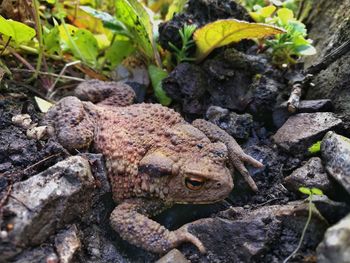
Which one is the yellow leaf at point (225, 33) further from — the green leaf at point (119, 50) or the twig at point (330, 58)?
the green leaf at point (119, 50)

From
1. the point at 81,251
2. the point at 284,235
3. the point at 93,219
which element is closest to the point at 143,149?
the point at 93,219

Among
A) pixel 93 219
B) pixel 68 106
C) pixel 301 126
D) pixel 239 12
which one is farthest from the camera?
pixel 239 12

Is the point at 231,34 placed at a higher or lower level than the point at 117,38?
higher

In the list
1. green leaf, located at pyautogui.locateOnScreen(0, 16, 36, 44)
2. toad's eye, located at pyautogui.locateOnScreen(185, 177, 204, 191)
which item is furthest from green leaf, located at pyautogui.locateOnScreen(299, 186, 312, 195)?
green leaf, located at pyautogui.locateOnScreen(0, 16, 36, 44)

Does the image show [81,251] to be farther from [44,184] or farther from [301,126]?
[301,126]

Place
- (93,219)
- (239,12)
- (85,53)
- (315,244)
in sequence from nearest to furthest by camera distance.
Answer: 1. (315,244)
2. (93,219)
3. (239,12)
4. (85,53)

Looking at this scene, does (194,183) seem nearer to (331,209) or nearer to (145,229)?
(145,229)

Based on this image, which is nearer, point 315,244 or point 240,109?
point 315,244
